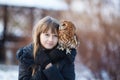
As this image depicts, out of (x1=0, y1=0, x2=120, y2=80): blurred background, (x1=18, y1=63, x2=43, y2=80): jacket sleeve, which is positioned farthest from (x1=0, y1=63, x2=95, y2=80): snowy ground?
(x1=18, y1=63, x2=43, y2=80): jacket sleeve

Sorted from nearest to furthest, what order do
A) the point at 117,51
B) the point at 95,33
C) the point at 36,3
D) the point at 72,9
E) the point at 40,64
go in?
1. the point at 40,64
2. the point at 117,51
3. the point at 95,33
4. the point at 72,9
5. the point at 36,3

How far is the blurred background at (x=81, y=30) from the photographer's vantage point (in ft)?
27.1

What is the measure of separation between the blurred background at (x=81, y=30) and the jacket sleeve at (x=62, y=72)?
4.23 meters

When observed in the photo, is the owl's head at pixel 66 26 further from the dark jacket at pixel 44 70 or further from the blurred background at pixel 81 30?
the blurred background at pixel 81 30

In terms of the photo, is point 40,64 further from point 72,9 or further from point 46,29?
point 72,9

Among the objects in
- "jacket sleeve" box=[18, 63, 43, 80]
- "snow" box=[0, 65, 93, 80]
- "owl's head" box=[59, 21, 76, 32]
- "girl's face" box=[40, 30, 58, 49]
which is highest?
"owl's head" box=[59, 21, 76, 32]

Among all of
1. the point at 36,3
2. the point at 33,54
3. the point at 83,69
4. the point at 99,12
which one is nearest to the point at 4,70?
the point at 83,69

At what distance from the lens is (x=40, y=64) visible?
338 centimetres

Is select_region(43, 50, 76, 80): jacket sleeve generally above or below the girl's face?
below

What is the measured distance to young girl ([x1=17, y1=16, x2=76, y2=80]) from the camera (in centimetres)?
337

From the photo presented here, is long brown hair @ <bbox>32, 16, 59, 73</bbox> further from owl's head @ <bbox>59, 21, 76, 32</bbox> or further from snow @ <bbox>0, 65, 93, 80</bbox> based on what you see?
snow @ <bbox>0, 65, 93, 80</bbox>

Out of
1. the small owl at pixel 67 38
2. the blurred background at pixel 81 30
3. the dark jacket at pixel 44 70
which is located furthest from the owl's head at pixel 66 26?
the blurred background at pixel 81 30

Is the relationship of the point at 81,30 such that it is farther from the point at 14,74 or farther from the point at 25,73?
the point at 25,73

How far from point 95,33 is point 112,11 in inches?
19.7
